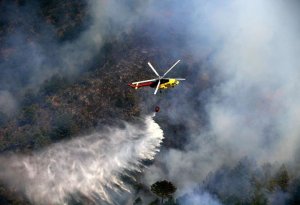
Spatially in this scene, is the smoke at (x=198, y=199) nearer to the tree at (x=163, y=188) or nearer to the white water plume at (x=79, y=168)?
the tree at (x=163, y=188)

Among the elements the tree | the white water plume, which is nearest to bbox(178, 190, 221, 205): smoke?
the tree

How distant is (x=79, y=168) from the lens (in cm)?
10756

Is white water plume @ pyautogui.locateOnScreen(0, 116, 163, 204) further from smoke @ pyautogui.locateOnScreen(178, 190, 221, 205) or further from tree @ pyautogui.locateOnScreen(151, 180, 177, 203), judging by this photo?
smoke @ pyautogui.locateOnScreen(178, 190, 221, 205)

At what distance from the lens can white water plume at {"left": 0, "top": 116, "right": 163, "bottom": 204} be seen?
340 ft

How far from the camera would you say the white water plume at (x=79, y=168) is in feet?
340

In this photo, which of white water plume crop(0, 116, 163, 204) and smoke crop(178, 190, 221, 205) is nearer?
white water plume crop(0, 116, 163, 204)

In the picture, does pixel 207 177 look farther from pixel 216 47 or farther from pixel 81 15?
pixel 81 15

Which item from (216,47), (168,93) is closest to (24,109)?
(168,93)

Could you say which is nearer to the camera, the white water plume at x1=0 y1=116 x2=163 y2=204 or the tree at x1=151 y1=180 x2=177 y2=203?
the white water plume at x1=0 y1=116 x2=163 y2=204

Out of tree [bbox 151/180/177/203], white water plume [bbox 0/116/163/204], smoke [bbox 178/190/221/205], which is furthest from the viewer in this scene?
smoke [bbox 178/190/221/205]

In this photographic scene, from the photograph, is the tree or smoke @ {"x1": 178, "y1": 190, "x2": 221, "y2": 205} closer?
the tree

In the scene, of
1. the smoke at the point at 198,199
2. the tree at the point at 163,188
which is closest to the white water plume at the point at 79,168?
the tree at the point at 163,188

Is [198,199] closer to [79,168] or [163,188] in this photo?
[163,188]

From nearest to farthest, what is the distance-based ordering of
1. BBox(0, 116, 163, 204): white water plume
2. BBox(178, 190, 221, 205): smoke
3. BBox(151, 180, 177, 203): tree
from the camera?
BBox(0, 116, 163, 204): white water plume → BBox(151, 180, 177, 203): tree → BBox(178, 190, 221, 205): smoke
